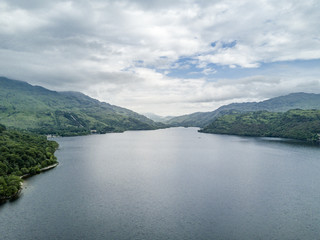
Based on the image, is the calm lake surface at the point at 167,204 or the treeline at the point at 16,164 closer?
the calm lake surface at the point at 167,204

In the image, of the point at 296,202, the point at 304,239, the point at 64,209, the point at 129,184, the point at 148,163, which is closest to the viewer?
the point at 304,239

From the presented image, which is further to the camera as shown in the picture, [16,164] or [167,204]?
[16,164]

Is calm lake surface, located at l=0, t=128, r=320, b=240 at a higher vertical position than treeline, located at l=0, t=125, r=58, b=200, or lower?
lower

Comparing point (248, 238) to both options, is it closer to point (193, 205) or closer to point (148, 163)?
point (193, 205)

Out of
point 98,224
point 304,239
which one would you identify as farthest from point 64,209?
point 304,239

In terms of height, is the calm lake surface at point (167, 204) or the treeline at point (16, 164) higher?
the treeline at point (16, 164)

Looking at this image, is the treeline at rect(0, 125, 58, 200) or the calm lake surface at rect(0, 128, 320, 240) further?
the treeline at rect(0, 125, 58, 200)

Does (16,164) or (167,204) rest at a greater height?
(16,164)

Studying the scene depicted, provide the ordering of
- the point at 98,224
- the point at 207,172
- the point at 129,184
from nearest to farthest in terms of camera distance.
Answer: the point at 98,224, the point at 129,184, the point at 207,172
